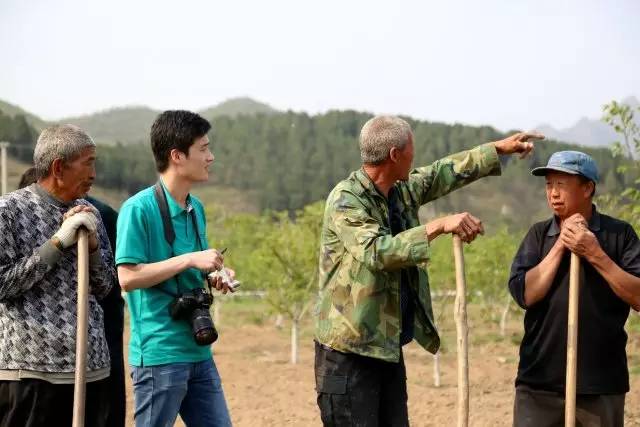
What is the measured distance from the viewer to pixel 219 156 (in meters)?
88.6

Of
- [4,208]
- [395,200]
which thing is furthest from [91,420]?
[395,200]

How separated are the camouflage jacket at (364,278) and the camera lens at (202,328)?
0.44m

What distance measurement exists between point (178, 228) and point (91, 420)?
854mm

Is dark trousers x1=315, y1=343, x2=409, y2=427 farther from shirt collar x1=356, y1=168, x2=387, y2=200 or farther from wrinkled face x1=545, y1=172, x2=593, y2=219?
wrinkled face x1=545, y1=172, x2=593, y2=219

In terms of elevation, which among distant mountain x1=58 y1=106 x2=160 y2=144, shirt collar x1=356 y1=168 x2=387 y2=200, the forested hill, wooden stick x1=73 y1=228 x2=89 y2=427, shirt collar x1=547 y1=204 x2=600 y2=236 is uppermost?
distant mountain x1=58 y1=106 x2=160 y2=144

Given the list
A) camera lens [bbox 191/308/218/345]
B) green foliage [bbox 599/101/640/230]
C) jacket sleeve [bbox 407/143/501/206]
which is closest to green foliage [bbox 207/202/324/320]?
green foliage [bbox 599/101/640/230]

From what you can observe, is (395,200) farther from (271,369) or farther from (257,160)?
(257,160)

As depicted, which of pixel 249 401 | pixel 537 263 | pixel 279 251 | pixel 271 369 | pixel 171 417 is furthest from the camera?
pixel 279 251

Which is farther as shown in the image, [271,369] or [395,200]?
[271,369]

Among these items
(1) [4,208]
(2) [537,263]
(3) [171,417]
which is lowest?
(3) [171,417]

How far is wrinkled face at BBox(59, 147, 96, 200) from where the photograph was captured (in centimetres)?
379

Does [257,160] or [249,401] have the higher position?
[257,160]

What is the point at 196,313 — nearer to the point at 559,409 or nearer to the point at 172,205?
the point at 172,205

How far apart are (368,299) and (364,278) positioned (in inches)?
3.4
